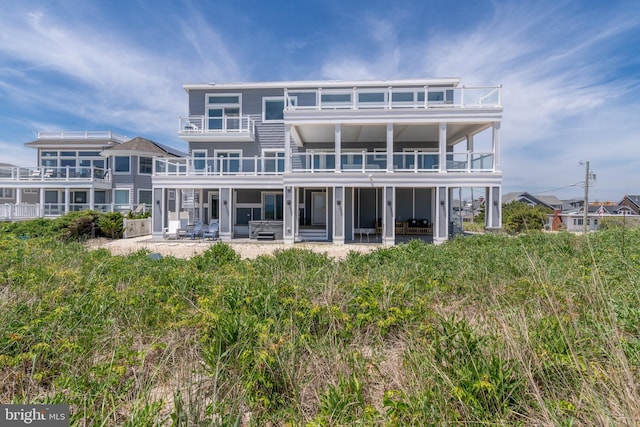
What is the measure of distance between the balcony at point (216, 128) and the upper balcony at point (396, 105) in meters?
4.54

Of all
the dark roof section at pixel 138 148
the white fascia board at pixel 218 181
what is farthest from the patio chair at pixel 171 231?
the dark roof section at pixel 138 148

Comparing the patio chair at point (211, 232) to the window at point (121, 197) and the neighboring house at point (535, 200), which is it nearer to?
the window at point (121, 197)

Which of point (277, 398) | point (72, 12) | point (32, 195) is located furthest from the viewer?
point (32, 195)

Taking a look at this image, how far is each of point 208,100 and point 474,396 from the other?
2181cm

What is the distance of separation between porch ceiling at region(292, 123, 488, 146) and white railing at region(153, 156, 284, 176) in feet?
8.23

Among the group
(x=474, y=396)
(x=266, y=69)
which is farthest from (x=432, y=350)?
(x=266, y=69)

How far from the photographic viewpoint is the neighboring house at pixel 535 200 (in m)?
55.5

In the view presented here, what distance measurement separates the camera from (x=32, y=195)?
2867 centimetres

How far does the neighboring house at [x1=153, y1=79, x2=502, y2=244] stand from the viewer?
1466 centimetres

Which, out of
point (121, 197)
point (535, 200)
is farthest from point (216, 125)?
point (535, 200)

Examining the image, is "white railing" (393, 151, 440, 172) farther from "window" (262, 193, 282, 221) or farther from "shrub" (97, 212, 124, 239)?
"shrub" (97, 212, 124, 239)

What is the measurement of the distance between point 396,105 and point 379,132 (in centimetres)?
206

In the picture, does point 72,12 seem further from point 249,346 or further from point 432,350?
point 432,350

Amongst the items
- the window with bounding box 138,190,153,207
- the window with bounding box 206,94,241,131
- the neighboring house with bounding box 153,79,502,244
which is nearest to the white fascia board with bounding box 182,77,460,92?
the neighboring house with bounding box 153,79,502,244
